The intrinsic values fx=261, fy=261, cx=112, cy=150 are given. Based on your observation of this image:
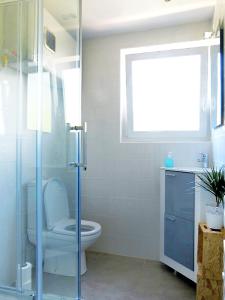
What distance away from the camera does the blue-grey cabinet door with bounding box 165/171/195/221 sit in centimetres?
202

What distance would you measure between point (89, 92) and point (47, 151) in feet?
4.25

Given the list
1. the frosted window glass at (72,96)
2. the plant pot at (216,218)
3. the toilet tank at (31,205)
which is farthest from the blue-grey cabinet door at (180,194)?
the toilet tank at (31,205)

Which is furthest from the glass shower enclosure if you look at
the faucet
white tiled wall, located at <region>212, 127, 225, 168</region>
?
the faucet

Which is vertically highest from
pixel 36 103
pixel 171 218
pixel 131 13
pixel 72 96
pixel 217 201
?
pixel 131 13

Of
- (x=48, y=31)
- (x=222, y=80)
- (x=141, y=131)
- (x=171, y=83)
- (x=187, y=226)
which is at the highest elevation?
(x=48, y=31)

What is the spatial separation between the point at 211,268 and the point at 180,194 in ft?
2.06

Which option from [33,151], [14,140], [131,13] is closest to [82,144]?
[33,151]

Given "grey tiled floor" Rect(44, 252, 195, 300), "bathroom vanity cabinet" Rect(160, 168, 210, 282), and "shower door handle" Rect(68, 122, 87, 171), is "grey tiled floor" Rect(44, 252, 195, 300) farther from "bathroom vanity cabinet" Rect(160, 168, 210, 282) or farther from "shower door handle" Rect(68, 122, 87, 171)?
"shower door handle" Rect(68, 122, 87, 171)

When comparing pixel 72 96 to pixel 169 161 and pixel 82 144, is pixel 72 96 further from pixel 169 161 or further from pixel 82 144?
pixel 169 161

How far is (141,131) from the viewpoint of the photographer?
2719 millimetres

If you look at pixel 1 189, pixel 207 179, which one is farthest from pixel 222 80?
pixel 1 189

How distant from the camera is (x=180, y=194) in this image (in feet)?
6.98

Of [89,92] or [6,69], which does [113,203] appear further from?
[6,69]

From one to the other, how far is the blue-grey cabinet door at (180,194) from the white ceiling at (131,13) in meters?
1.39
